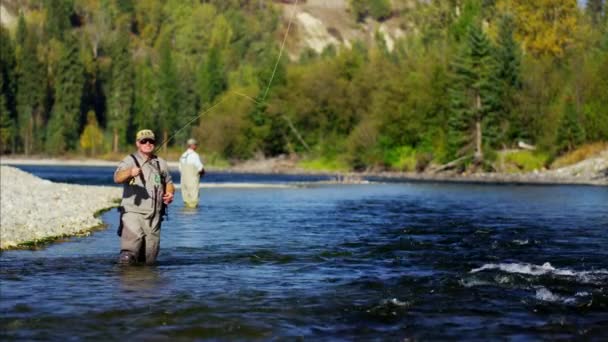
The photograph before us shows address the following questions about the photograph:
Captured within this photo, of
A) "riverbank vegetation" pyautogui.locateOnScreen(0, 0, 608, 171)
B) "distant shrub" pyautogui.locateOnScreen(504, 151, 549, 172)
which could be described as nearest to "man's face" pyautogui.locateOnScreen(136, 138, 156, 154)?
"riverbank vegetation" pyautogui.locateOnScreen(0, 0, 608, 171)

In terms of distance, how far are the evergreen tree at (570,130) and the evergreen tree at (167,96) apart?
68.9m

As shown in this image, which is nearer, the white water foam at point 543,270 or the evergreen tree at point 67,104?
the white water foam at point 543,270

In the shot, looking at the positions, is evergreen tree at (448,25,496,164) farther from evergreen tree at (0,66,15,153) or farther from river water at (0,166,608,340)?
evergreen tree at (0,66,15,153)

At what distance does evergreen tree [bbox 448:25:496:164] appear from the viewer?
69812 millimetres

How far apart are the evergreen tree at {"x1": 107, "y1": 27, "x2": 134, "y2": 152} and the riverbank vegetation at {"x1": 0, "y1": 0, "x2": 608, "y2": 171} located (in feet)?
0.67

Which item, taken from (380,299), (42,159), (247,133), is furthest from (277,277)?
(42,159)

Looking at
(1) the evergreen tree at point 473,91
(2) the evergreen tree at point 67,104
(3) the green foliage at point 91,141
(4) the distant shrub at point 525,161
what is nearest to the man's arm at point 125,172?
(4) the distant shrub at point 525,161

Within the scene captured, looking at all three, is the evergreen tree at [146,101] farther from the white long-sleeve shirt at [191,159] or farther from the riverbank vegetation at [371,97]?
the white long-sleeve shirt at [191,159]

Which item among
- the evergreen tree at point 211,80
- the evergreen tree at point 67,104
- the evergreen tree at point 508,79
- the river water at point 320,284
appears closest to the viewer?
the river water at point 320,284

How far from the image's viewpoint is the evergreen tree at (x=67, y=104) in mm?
124062

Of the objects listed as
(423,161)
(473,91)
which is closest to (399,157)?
(423,161)

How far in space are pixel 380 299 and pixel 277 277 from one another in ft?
7.57

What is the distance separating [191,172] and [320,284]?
1481 cm

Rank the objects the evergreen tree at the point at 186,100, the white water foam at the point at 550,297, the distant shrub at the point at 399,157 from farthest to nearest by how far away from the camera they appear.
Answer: the evergreen tree at the point at 186,100 < the distant shrub at the point at 399,157 < the white water foam at the point at 550,297
